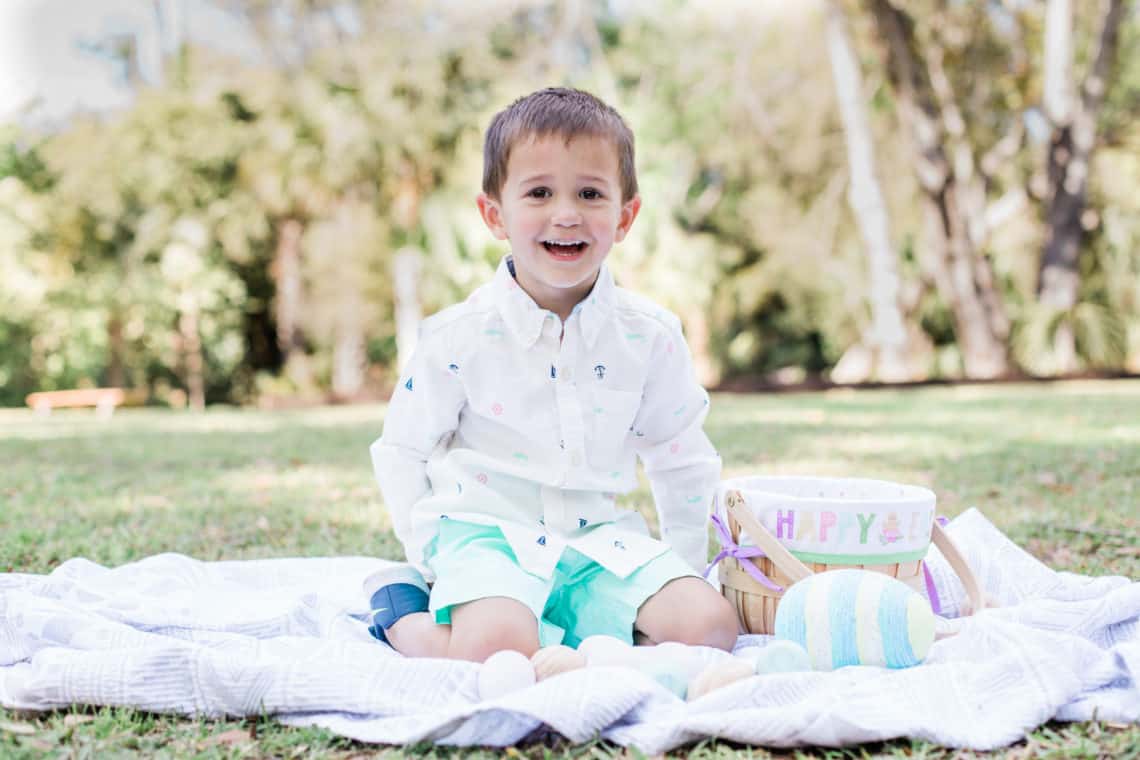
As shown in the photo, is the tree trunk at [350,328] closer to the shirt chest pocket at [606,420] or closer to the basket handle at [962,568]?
the shirt chest pocket at [606,420]

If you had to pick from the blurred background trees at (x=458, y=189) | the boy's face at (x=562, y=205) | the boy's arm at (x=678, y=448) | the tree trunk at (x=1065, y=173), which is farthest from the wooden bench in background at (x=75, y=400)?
the boy's face at (x=562, y=205)

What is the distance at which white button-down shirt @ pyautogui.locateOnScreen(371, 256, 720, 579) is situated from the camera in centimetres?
223

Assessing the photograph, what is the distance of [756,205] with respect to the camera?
19906 millimetres

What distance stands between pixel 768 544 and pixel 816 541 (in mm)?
105

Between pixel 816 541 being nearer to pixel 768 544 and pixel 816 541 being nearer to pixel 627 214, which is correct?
pixel 768 544

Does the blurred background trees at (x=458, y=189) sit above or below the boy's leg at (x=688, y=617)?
above

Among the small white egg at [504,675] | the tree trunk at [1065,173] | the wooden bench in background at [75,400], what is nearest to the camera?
the small white egg at [504,675]

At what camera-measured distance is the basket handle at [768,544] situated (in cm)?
211

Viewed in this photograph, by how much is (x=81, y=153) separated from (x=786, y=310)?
1366 centimetres

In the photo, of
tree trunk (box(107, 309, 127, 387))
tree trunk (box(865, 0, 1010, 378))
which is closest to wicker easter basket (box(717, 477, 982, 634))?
tree trunk (box(865, 0, 1010, 378))

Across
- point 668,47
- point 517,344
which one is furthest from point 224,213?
point 517,344

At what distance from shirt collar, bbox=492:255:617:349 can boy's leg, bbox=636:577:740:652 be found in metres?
A: 0.56

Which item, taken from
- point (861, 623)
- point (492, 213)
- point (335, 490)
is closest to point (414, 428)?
point (492, 213)

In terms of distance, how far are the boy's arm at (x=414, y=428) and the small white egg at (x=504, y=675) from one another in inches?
22.3
